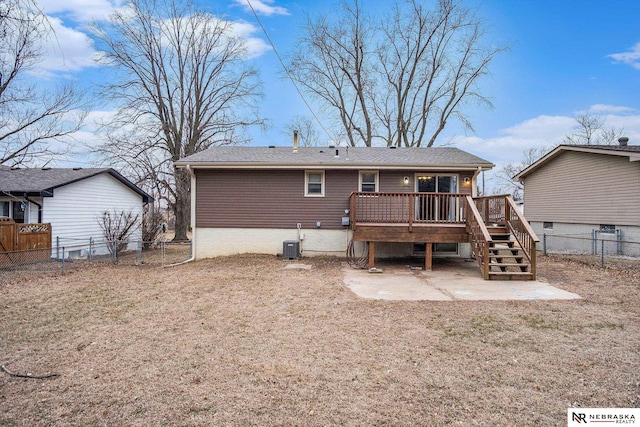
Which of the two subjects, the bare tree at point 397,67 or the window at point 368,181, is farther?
the bare tree at point 397,67

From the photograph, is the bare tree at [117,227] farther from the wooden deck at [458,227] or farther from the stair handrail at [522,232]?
the stair handrail at [522,232]

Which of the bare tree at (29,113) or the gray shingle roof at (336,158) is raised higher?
the bare tree at (29,113)

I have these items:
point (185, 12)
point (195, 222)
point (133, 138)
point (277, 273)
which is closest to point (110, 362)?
point (277, 273)

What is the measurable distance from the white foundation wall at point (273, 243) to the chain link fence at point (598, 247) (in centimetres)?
429

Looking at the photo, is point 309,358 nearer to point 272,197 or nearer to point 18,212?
point 272,197

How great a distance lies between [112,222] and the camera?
14.2 metres

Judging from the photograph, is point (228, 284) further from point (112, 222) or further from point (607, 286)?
point (112, 222)

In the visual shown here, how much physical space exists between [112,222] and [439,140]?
790 inches

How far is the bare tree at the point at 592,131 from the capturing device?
2681cm

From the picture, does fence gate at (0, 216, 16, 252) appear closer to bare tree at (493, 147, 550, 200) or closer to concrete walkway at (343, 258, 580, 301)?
concrete walkway at (343, 258, 580, 301)

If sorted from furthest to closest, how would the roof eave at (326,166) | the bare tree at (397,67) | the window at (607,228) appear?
1. the bare tree at (397,67)
2. the window at (607,228)
3. the roof eave at (326,166)

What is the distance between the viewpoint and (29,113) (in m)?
11.4

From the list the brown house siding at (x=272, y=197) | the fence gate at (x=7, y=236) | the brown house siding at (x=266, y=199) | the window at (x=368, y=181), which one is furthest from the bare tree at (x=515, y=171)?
the fence gate at (x=7, y=236)

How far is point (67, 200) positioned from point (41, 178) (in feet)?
4.73
